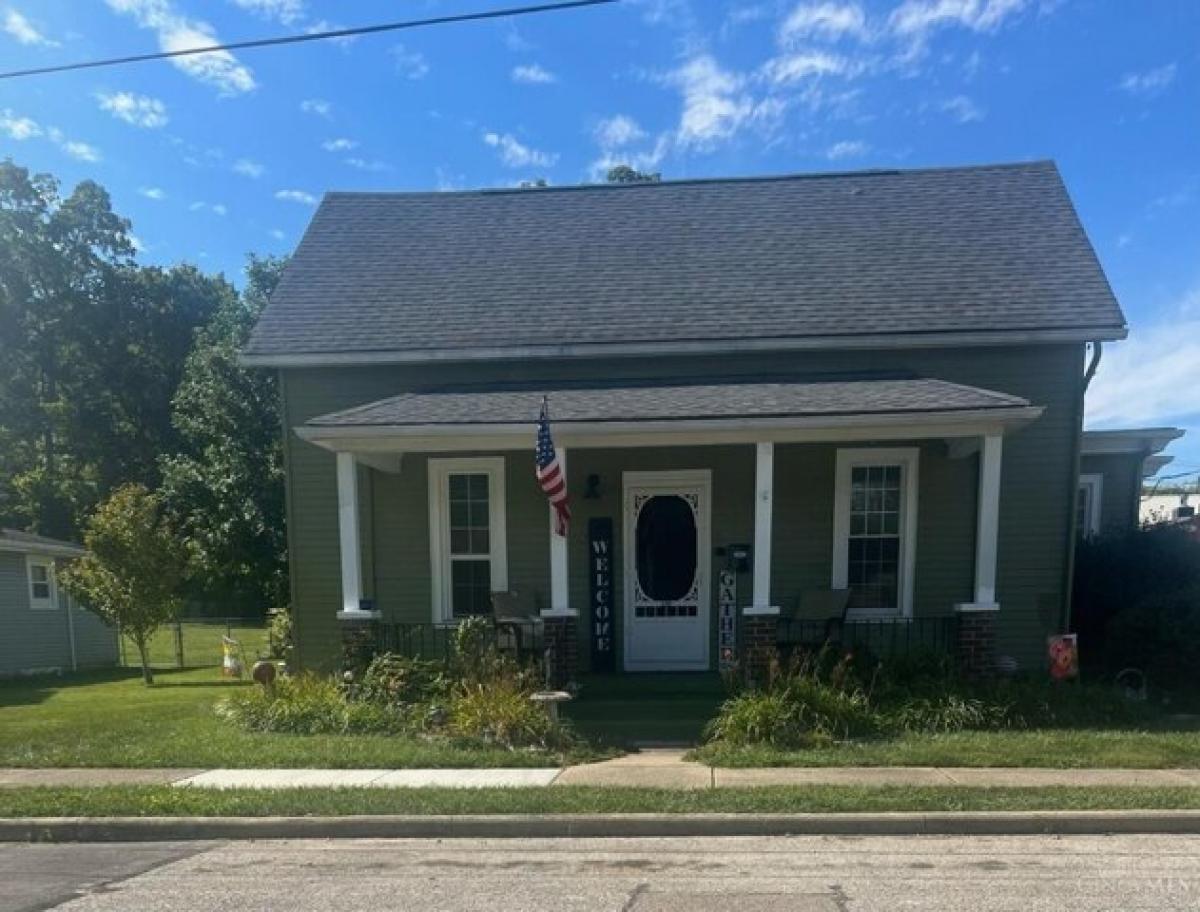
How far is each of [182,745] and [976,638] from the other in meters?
8.04

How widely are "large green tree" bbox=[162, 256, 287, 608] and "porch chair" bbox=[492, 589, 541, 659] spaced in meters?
16.5

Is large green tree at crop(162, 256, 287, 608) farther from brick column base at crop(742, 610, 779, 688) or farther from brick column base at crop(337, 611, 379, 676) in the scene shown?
brick column base at crop(742, 610, 779, 688)

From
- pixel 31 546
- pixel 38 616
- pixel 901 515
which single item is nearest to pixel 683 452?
pixel 901 515

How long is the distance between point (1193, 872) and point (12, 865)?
7152 mm

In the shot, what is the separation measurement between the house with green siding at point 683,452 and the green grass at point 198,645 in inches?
349

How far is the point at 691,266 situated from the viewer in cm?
1102

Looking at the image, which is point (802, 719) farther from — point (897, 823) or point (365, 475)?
point (365, 475)

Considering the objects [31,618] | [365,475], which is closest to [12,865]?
[365,475]

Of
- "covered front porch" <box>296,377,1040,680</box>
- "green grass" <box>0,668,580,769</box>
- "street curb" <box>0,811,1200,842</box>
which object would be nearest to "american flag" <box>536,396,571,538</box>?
"covered front porch" <box>296,377,1040,680</box>

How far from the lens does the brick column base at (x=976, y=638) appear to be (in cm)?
820

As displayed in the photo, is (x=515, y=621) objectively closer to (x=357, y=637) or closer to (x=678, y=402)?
(x=357, y=637)

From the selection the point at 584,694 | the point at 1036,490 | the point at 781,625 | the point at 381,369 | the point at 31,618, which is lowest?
the point at 31,618

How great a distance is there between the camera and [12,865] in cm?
500

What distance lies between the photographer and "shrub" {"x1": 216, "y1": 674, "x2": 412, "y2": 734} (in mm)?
7766
